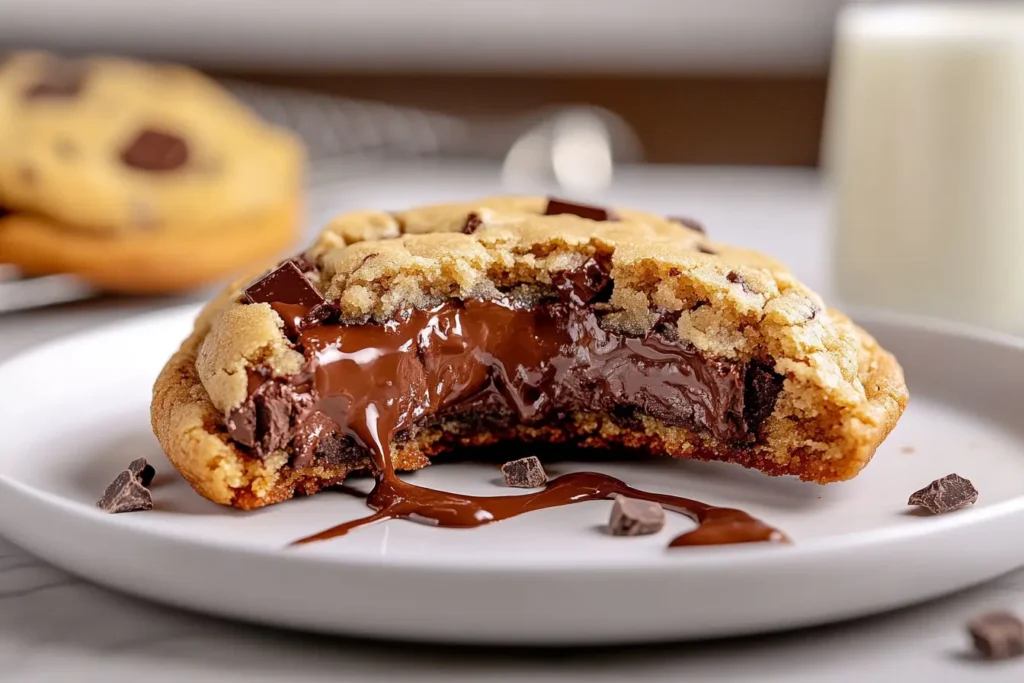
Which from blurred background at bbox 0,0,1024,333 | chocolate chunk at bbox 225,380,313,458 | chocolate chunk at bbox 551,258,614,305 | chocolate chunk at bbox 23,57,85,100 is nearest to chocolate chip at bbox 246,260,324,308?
chocolate chunk at bbox 225,380,313,458

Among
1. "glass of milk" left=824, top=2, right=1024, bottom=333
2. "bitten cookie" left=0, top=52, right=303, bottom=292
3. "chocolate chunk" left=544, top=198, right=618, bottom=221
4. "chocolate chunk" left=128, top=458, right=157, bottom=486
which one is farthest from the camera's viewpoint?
"bitten cookie" left=0, top=52, right=303, bottom=292

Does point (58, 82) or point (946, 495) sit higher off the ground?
point (58, 82)

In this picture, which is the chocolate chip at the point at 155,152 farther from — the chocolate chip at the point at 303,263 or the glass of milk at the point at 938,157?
the glass of milk at the point at 938,157

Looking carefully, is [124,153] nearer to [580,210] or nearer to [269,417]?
[580,210]

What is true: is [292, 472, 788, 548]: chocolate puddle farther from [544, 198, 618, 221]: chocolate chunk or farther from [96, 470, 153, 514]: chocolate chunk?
[544, 198, 618, 221]: chocolate chunk

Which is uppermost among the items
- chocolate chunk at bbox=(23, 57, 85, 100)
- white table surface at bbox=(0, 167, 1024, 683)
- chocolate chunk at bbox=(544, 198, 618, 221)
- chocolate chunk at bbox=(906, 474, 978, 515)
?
chocolate chunk at bbox=(23, 57, 85, 100)

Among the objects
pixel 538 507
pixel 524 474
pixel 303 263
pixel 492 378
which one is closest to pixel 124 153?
pixel 303 263
